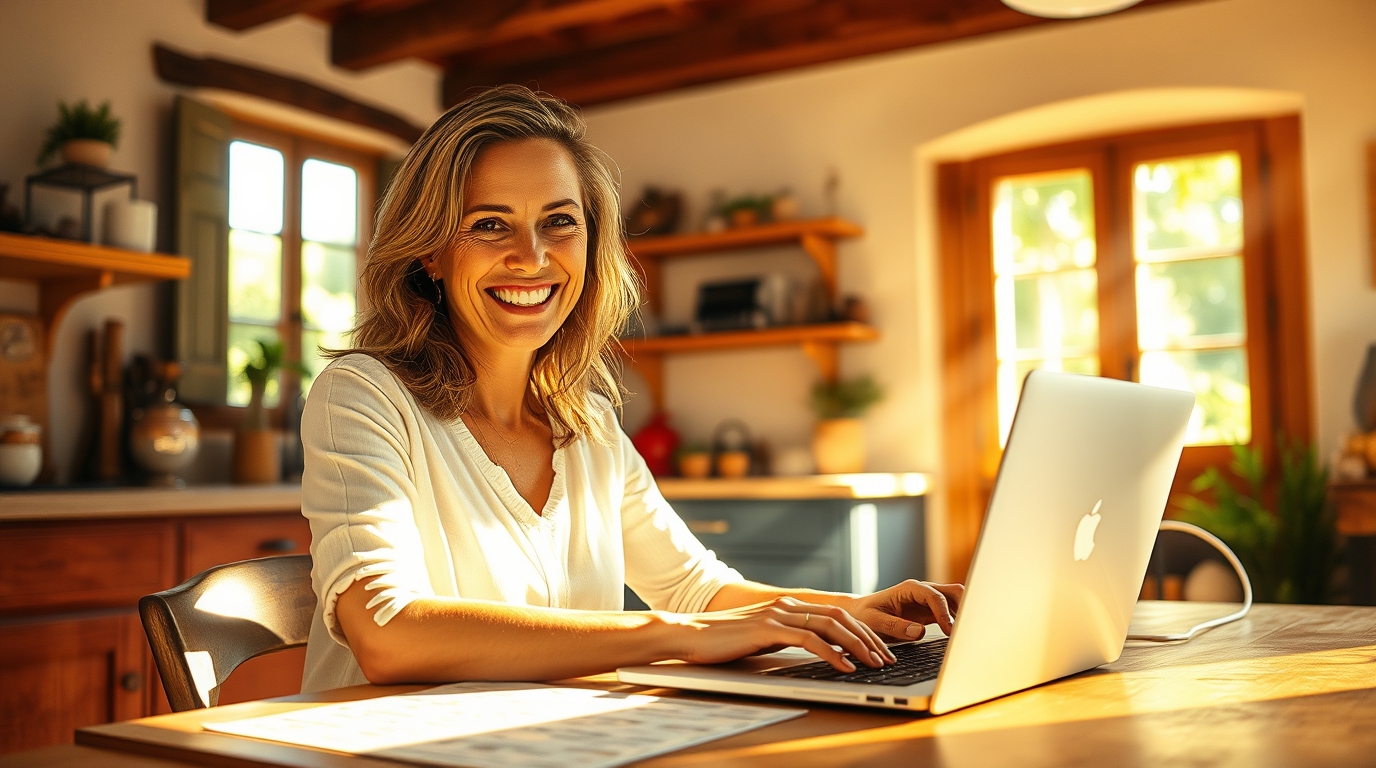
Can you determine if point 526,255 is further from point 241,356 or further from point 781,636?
point 241,356

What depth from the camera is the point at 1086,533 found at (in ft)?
3.14

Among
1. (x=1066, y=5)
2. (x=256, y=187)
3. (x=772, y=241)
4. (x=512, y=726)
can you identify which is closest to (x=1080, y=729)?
(x=512, y=726)

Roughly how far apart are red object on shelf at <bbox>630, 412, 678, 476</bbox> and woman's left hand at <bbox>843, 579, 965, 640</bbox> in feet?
10.1

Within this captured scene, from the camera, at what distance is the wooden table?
69cm

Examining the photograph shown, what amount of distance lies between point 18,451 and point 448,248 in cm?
201

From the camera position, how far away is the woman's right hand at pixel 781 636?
0.94 m

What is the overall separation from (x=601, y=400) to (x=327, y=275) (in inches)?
109

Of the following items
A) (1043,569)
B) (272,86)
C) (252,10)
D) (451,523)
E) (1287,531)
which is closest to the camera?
(1043,569)

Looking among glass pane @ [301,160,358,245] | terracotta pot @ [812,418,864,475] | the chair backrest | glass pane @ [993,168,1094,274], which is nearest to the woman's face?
the chair backrest

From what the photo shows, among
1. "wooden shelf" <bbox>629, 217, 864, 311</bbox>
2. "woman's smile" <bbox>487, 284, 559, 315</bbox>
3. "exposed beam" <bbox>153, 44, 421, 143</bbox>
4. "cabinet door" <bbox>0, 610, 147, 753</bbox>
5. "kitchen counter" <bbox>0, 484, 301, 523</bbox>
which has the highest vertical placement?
"exposed beam" <bbox>153, 44, 421, 143</bbox>

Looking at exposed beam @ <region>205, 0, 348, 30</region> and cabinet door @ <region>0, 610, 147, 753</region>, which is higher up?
exposed beam @ <region>205, 0, 348, 30</region>

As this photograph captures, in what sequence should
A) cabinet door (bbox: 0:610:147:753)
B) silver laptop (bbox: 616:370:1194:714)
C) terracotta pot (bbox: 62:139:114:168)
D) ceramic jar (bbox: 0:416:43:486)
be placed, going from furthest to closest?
terracotta pot (bbox: 62:139:114:168), ceramic jar (bbox: 0:416:43:486), cabinet door (bbox: 0:610:147:753), silver laptop (bbox: 616:370:1194:714)

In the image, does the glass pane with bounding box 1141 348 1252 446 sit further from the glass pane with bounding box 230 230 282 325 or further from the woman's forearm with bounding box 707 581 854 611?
the glass pane with bounding box 230 230 282 325

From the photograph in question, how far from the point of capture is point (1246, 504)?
359 cm
